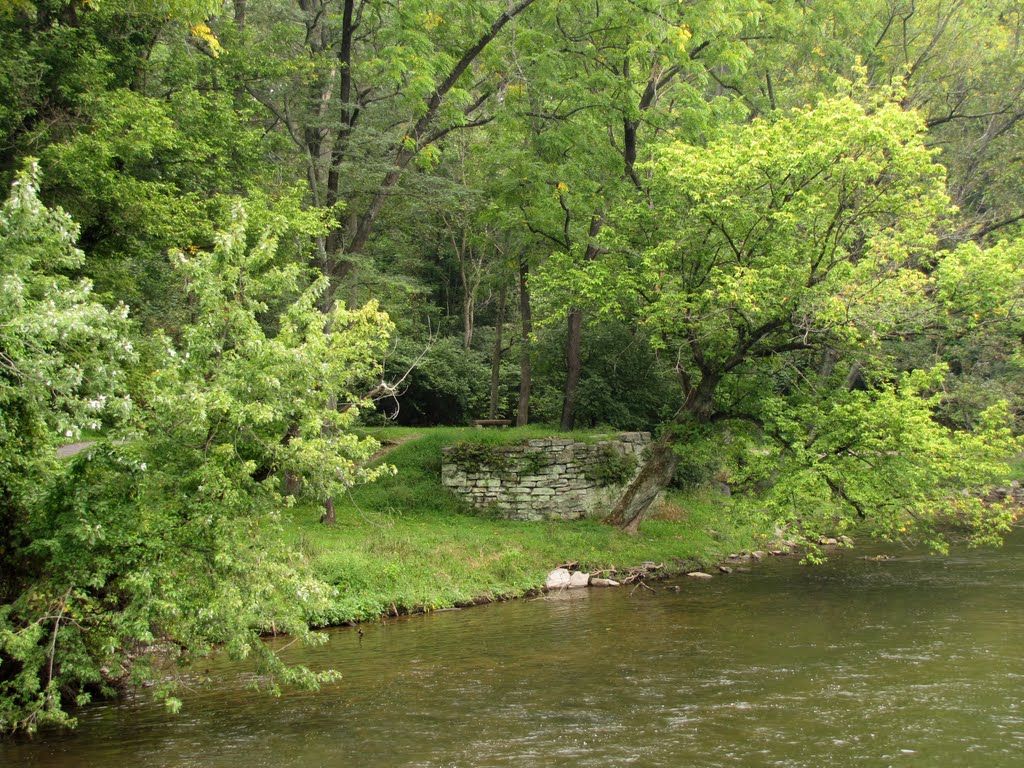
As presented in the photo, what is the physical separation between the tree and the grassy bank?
2.88 meters

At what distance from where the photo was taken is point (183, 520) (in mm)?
8719

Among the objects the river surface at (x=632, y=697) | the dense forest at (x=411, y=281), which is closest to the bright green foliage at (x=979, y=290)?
the dense forest at (x=411, y=281)

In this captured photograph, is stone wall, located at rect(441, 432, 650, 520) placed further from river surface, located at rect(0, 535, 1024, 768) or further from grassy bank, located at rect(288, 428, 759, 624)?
river surface, located at rect(0, 535, 1024, 768)

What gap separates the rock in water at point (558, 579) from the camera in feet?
55.8

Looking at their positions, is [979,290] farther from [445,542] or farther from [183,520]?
[183,520]

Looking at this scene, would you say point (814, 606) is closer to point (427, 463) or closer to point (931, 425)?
point (931, 425)

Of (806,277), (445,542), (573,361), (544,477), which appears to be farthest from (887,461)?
(573,361)

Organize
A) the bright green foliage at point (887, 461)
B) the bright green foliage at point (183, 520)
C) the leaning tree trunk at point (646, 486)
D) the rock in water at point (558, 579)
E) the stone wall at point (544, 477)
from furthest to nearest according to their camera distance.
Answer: the stone wall at point (544, 477)
the leaning tree trunk at point (646, 486)
the rock in water at point (558, 579)
the bright green foliage at point (887, 461)
the bright green foliage at point (183, 520)

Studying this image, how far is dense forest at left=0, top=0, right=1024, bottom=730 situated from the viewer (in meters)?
8.54

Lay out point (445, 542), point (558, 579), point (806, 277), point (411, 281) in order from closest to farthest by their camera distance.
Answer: point (806, 277) → point (558, 579) → point (445, 542) → point (411, 281)

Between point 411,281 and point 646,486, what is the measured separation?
28.9 ft

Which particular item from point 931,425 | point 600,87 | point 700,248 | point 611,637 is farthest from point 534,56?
point 611,637

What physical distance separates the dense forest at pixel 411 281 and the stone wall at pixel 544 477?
3.64 feet

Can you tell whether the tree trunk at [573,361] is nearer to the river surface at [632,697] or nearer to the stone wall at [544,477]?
the stone wall at [544,477]
